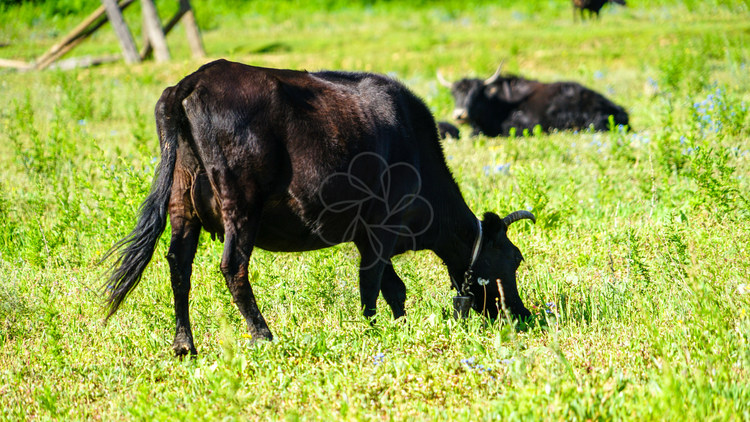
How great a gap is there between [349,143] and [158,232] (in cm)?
127

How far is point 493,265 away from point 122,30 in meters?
13.8

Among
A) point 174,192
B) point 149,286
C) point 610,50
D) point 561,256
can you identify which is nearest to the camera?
point 174,192

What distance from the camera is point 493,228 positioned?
17.3ft

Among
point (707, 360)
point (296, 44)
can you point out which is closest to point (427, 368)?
point (707, 360)

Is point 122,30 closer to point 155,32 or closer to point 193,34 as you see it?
point 155,32

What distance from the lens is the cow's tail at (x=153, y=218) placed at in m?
4.19

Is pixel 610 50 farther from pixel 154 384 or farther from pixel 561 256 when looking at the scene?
pixel 154 384

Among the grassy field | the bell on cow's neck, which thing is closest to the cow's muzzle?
the grassy field

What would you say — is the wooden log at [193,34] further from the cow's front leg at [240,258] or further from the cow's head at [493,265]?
the cow's front leg at [240,258]

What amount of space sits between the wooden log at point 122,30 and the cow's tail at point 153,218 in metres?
13.1

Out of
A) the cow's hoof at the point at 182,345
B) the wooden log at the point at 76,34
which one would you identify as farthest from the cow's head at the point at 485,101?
the wooden log at the point at 76,34

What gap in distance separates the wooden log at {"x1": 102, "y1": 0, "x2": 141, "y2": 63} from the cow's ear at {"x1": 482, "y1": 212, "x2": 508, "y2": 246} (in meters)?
13.3

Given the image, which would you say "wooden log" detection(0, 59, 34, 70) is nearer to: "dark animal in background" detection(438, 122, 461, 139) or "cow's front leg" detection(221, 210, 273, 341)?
"dark animal in background" detection(438, 122, 461, 139)

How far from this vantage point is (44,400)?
357 cm
